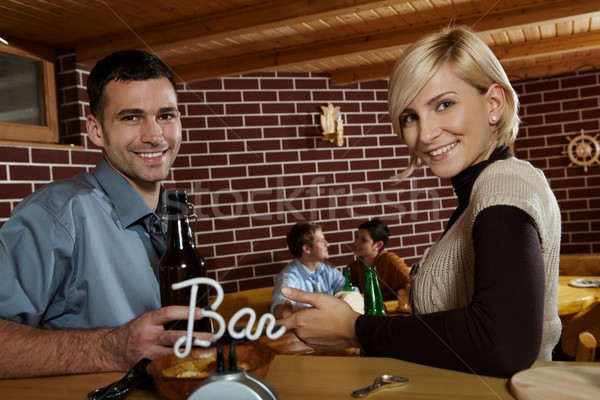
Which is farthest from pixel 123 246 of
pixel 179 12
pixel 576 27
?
pixel 576 27

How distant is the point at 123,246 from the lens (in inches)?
47.1

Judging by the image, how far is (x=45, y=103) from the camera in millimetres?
3096

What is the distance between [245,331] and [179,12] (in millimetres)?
2235

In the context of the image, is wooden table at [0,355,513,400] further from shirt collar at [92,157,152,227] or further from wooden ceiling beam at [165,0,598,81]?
wooden ceiling beam at [165,0,598,81]

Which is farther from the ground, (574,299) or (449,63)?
(449,63)

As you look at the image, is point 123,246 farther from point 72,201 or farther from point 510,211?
point 510,211

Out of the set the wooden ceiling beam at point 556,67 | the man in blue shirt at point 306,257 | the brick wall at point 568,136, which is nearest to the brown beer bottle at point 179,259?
the man in blue shirt at point 306,257

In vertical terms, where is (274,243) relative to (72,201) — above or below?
below

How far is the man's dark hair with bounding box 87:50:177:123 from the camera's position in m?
1.29

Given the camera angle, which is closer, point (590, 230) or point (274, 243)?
point (274, 243)

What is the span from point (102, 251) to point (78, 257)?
0.05m

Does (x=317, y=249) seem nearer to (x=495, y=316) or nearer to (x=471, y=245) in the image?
(x=471, y=245)

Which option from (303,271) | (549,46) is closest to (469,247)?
(303,271)

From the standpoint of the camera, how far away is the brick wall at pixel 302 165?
151 inches
